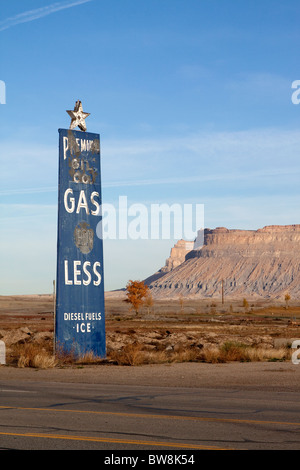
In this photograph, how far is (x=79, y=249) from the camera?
23.3 meters

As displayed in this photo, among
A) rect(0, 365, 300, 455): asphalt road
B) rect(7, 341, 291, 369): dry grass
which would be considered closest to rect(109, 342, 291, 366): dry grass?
rect(7, 341, 291, 369): dry grass

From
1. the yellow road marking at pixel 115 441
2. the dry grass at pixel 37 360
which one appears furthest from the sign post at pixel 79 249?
the yellow road marking at pixel 115 441

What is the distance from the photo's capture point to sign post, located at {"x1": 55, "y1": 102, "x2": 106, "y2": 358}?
23000mm

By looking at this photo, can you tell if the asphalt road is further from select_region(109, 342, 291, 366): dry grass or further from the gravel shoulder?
select_region(109, 342, 291, 366): dry grass

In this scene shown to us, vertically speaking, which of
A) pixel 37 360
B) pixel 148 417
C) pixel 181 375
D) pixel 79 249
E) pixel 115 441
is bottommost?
pixel 181 375

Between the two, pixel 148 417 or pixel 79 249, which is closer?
pixel 148 417

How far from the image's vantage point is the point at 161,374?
2022 cm

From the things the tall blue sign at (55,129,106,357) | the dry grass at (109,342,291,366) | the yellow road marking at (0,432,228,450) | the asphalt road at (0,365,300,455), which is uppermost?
the tall blue sign at (55,129,106,357)

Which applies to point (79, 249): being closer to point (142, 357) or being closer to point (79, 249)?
point (79, 249)

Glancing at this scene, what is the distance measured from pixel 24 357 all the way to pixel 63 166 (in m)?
6.58

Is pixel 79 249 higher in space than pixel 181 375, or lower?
higher

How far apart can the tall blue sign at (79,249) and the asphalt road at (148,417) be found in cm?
615

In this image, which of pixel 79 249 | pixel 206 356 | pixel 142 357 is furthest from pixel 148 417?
pixel 206 356
